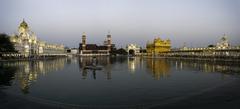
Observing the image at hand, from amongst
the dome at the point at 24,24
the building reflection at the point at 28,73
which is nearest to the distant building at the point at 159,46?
the dome at the point at 24,24

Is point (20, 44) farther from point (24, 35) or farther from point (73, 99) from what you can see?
point (73, 99)

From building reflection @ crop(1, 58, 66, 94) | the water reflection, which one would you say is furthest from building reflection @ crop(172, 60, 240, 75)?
building reflection @ crop(1, 58, 66, 94)

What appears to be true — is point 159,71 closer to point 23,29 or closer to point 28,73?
point 28,73

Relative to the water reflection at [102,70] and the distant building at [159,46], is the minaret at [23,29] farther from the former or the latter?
the distant building at [159,46]

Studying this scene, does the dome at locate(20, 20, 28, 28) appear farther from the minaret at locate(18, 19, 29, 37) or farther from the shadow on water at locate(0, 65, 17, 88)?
the shadow on water at locate(0, 65, 17, 88)

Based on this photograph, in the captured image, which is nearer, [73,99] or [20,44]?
[73,99]

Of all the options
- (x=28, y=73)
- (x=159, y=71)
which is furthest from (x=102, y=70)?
(x=28, y=73)

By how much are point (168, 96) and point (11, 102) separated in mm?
11381

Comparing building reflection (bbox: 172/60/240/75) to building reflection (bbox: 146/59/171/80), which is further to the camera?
building reflection (bbox: 172/60/240/75)

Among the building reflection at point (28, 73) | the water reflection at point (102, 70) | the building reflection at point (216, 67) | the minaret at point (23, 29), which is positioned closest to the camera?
the building reflection at point (28, 73)

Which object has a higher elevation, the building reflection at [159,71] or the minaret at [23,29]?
the minaret at [23,29]

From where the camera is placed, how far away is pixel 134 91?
77.8 feet

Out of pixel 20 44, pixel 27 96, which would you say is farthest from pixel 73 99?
pixel 20 44

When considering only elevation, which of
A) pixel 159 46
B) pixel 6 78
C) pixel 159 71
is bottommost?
pixel 159 71
